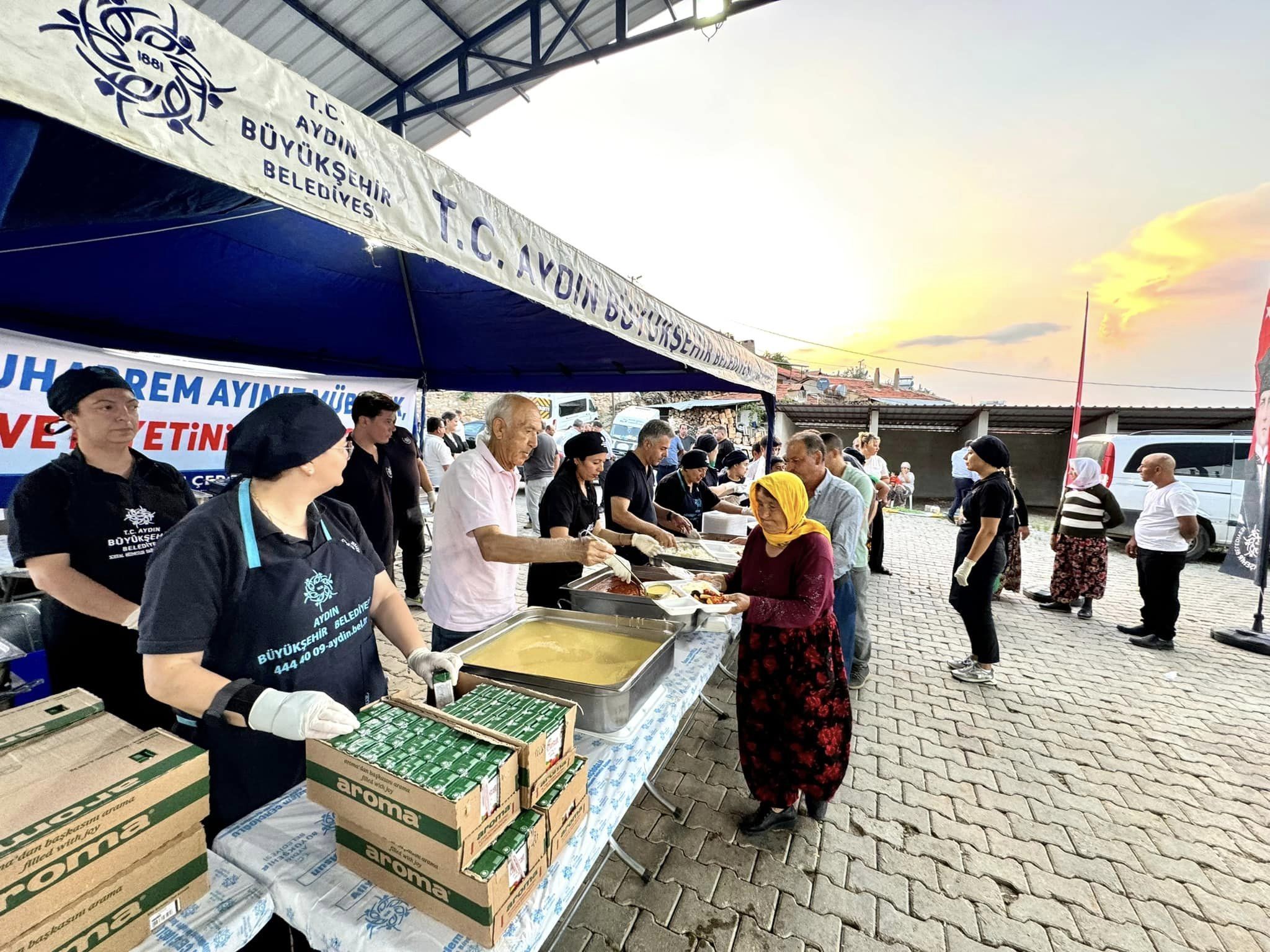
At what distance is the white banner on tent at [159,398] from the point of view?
7.99ft

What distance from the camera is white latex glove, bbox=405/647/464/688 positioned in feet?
4.77

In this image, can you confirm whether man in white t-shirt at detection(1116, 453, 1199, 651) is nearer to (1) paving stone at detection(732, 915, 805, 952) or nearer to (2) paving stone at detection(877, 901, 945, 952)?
(2) paving stone at detection(877, 901, 945, 952)

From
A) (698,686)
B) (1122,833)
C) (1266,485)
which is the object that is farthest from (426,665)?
(1266,485)

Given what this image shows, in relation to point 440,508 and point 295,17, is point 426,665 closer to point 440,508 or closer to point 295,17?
point 440,508

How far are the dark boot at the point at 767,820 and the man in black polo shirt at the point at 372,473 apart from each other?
2.42m

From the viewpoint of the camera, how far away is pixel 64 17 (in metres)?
0.79

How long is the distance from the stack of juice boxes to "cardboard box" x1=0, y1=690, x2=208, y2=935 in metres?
0.21

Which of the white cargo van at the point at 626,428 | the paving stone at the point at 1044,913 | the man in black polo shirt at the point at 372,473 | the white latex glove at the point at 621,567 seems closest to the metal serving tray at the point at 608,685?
the white latex glove at the point at 621,567

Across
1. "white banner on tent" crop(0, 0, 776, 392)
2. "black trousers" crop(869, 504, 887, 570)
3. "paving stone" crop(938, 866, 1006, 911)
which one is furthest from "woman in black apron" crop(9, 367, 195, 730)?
"black trousers" crop(869, 504, 887, 570)

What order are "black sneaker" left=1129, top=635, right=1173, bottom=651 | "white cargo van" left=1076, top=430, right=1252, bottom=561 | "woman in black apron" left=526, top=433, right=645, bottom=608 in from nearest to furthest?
"woman in black apron" left=526, top=433, right=645, bottom=608 → "black sneaker" left=1129, top=635, right=1173, bottom=651 → "white cargo van" left=1076, top=430, right=1252, bottom=561

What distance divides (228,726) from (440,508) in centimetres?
96

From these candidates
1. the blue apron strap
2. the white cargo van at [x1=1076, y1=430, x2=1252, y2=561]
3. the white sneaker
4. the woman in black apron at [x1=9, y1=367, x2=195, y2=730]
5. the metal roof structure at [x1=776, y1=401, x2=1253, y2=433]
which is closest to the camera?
the blue apron strap

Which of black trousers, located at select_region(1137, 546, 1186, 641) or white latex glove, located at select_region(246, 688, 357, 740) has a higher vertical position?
white latex glove, located at select_region(246, 688, 357, 740)

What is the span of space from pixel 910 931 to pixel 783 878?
454 millimetres
